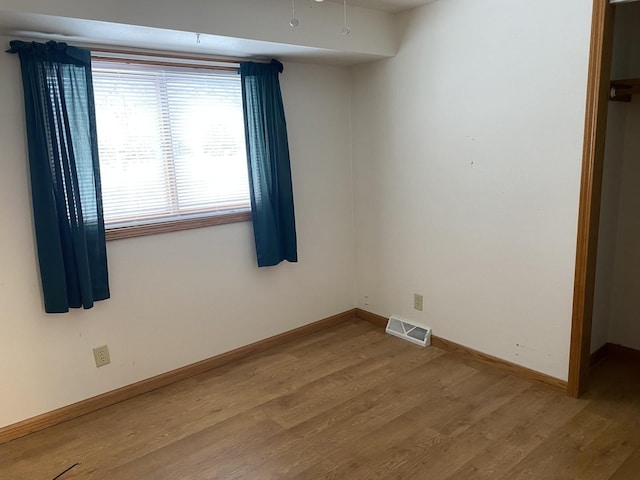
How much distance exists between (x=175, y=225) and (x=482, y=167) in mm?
1936

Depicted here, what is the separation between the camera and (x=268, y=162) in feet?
10.3

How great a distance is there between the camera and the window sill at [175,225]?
8.77 ft

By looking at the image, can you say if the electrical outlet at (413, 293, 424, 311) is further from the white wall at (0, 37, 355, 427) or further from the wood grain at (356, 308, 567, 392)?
the white wall at (0, 37, 355, 427)

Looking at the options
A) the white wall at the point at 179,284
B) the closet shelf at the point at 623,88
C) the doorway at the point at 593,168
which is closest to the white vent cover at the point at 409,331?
the white wall at the point at 179,284

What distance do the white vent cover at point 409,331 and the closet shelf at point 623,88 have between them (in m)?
1.86

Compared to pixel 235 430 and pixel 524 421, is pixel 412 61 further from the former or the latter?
pixel 235 430

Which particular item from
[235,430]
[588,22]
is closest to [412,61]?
[588,22]

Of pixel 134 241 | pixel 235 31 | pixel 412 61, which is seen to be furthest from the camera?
pixel 412 61

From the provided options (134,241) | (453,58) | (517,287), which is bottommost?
(517,287)

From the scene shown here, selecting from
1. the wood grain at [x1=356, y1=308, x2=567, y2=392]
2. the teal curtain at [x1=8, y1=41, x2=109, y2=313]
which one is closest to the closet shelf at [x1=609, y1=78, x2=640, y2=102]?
the wood grain at [x1=356, y1=308, x2=567, y2=392]

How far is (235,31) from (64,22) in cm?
82

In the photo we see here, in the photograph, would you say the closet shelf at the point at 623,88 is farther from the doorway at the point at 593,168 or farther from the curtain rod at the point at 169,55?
the curtain rod at the point at 169,55

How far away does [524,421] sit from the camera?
94.4 inches

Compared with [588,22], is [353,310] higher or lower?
lower
